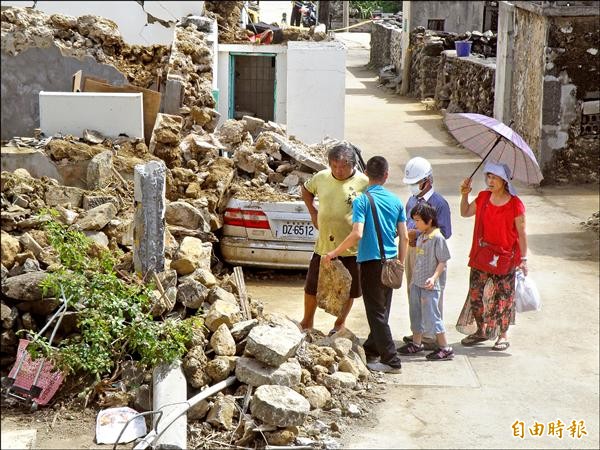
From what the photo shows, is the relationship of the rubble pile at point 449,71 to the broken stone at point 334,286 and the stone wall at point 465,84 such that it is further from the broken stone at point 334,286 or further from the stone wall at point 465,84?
the broken stone at point 334,286

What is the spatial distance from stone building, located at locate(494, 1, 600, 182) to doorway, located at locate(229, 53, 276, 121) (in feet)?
15.9

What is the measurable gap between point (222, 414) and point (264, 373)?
1.44ft

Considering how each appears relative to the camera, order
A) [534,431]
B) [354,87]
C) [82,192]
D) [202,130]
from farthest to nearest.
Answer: [354,87], [202,130], [82,192], [534,431]

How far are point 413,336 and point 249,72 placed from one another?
8.94 m

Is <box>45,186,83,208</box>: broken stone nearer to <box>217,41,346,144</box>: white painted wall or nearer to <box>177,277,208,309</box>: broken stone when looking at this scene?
<box>177,277,208,309</box>: broken stone

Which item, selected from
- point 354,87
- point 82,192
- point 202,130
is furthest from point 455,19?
point 82,192

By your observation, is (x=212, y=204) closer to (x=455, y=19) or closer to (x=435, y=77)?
(x=435, y=77)

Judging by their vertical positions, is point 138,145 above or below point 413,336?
above

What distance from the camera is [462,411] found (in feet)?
24.0

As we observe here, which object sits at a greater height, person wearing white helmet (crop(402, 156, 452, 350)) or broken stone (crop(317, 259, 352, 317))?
person wearing white helmet (crop(402, 156, 452, 350))

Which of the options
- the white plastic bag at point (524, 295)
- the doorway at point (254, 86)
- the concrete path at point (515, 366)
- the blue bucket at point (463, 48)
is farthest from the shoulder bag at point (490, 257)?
the blue bucket at point (463, 48)

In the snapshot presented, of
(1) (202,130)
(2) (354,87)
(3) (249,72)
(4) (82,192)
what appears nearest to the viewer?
(4) (82,192)

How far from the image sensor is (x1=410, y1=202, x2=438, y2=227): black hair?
7902 millimetres

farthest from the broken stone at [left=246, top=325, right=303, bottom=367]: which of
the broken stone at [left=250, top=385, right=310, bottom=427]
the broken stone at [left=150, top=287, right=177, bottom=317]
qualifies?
the broken stone at [left=150, top=287, right=177, bottom=317]
